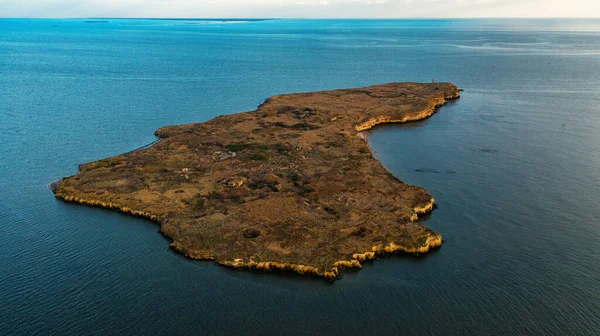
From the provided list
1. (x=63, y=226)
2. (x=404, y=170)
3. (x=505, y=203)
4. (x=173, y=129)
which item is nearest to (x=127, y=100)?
(x=173, y=129)

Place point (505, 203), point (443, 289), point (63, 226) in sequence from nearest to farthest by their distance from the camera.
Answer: point (443, 289) < point (63, 226) < point (505, 203)

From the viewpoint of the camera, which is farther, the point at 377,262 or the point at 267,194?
the point at 267,194

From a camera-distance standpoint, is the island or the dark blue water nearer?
the dark blue water

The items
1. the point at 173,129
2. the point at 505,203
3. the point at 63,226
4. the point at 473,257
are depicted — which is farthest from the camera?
the point at 173,129

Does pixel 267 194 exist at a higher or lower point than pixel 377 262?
higher

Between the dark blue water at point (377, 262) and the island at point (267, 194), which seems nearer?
the dark blue water at point (377, 262)

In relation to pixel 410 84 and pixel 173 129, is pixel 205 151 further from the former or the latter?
pixel 410 84

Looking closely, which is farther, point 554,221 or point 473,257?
point 554,221
